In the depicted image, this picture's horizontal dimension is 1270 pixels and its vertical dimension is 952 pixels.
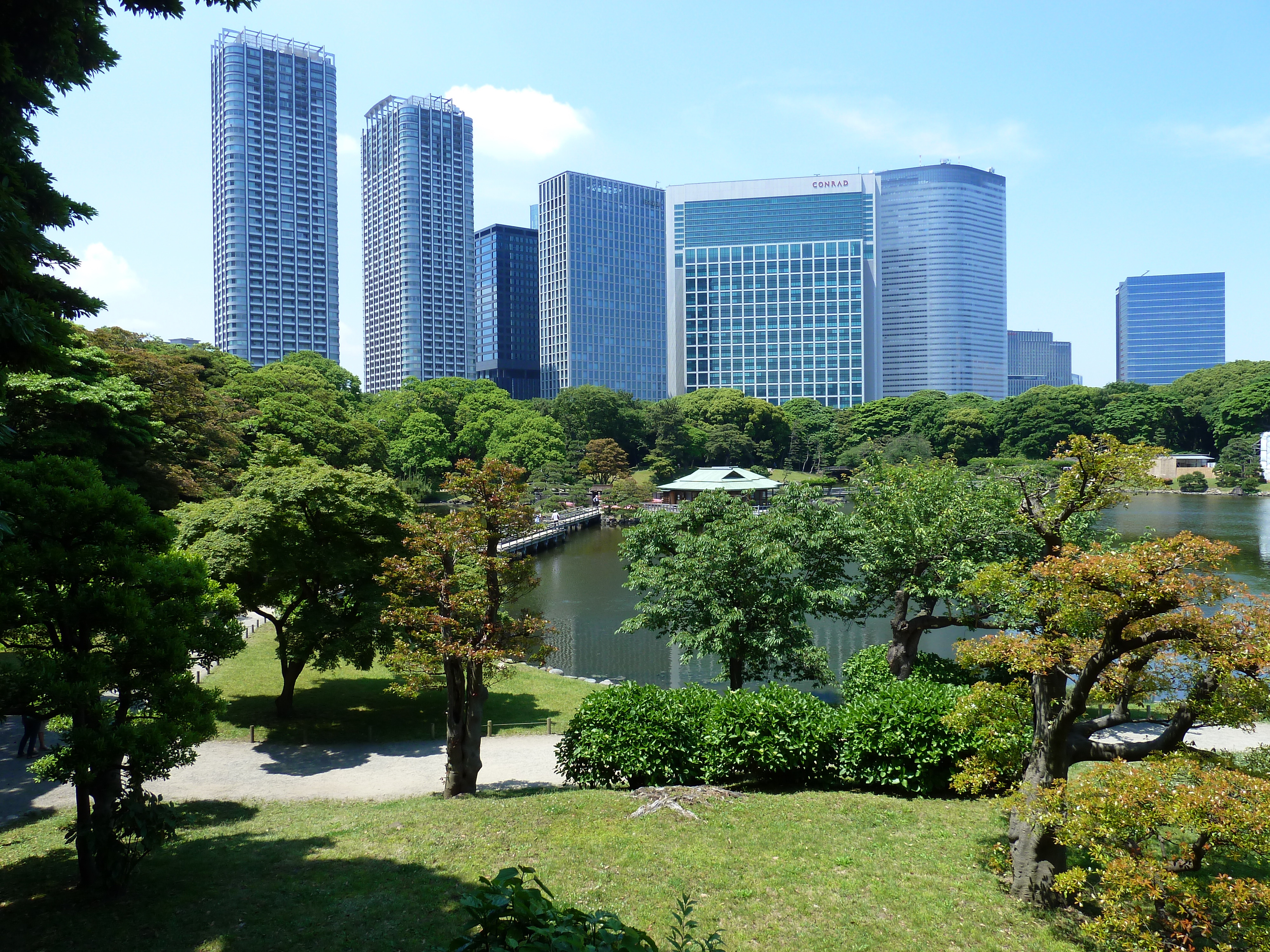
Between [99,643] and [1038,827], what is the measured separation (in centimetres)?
982

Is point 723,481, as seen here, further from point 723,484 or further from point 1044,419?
point 1044,419

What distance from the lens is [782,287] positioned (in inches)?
4870

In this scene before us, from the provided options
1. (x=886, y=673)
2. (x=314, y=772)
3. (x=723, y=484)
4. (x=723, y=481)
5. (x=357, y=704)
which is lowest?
(x=357, y=704)

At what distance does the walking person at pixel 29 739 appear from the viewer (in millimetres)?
13000

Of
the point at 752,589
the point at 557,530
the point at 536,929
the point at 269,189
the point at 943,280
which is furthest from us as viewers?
the point at 943,280

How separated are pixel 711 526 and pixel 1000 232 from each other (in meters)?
165

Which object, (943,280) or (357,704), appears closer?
(357,704)

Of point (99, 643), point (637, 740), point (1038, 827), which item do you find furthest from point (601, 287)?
point (1038, 827)

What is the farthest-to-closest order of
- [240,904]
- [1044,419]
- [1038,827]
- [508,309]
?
[508,309] < [1044,419] < [240,904] < [1038,827]

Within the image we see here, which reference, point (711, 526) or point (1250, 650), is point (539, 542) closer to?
point (711, 526)

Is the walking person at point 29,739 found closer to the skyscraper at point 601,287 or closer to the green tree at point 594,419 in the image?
the green tree at point 594,419

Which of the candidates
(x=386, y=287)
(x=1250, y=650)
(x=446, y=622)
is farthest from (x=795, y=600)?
(x=386, y=287)

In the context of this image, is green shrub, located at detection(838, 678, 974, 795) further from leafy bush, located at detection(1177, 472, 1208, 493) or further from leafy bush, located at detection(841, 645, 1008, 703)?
leafy bush, located at detection(1177, 472, 1208, 493)

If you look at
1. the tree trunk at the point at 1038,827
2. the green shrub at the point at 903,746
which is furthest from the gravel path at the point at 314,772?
the tree trunk at the point at 1038,827
